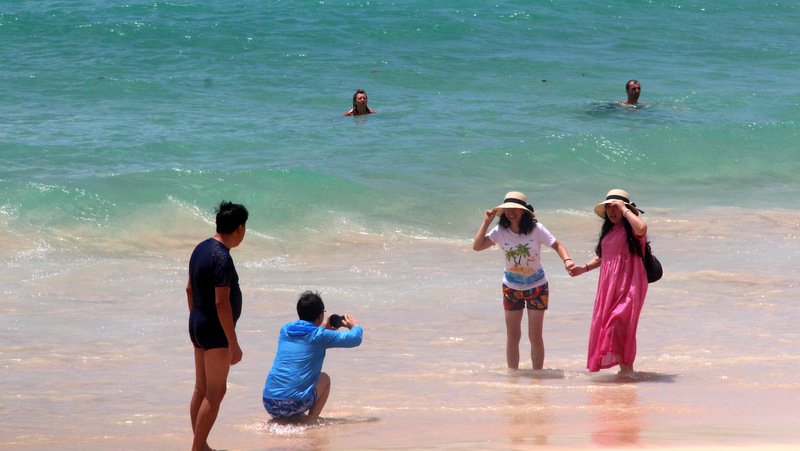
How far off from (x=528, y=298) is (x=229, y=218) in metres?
2.87

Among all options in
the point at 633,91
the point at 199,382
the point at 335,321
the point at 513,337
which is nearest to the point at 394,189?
→ the point at 633,91

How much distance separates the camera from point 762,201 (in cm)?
1517

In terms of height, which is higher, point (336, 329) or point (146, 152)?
point (336, 329)

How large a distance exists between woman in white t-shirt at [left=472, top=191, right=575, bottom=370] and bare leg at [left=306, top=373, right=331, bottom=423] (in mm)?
1818

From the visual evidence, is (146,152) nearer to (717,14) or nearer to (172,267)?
(172,267)

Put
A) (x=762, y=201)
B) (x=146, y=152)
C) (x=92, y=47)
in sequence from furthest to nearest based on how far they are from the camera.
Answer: (x=92, y=47) < (x=146, y=152) < (x=762, y=201)

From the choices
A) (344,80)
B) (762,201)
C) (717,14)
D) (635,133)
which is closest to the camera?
(762,201)

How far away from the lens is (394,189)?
15.0 metres

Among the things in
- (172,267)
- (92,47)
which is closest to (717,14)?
(92,47)

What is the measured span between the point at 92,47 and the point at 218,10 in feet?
15.5

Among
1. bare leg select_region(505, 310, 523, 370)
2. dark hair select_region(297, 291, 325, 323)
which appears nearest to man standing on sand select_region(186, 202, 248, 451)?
dark hair select_region(297, 291, 325, 323)

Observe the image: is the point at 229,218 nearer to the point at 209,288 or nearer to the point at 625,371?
the point at 209,288

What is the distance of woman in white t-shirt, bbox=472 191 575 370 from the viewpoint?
786cm

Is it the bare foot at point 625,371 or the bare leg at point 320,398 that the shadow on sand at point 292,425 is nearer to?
the bare leg at point 320,398
